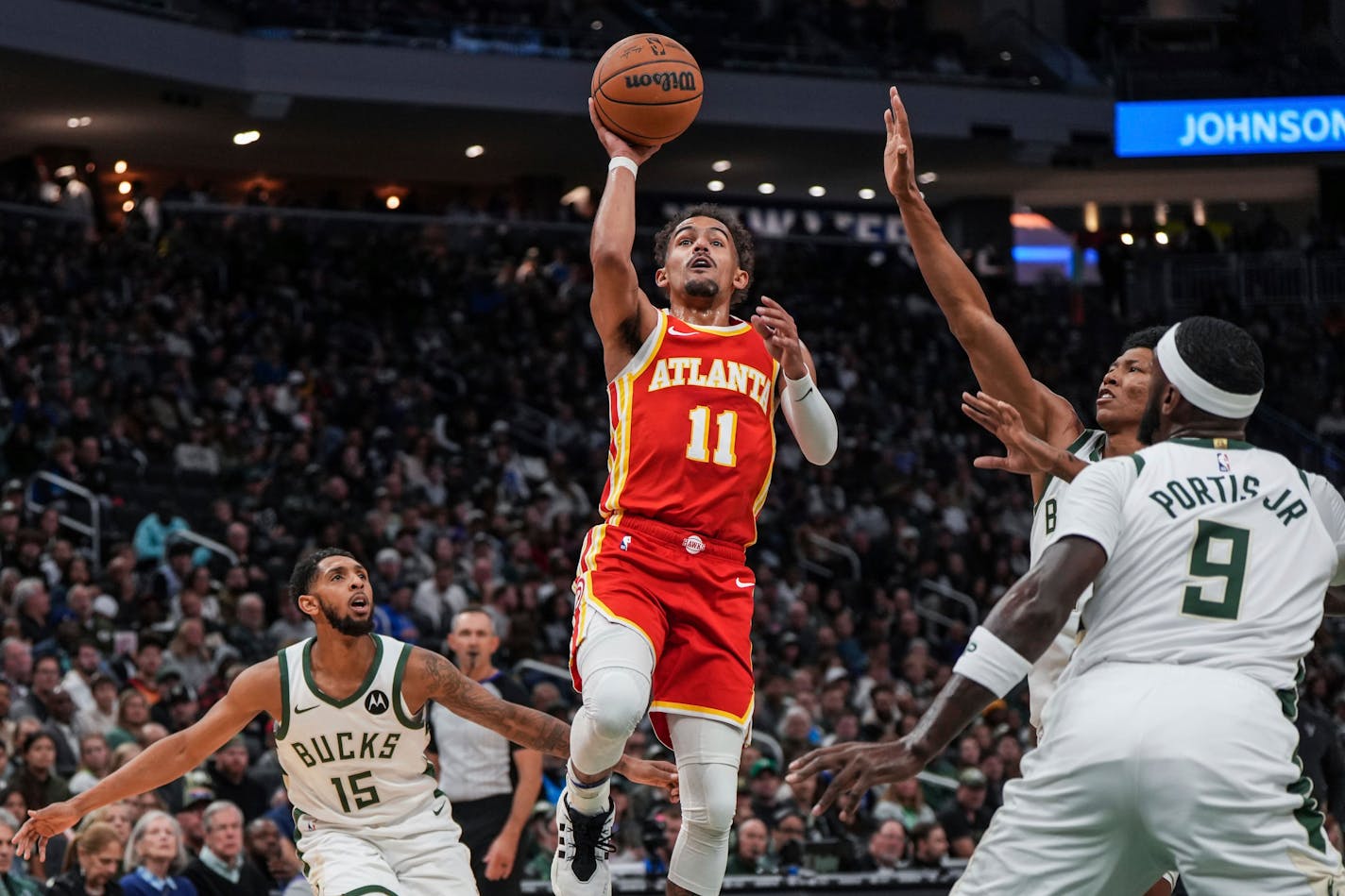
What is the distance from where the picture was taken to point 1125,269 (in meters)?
29.5

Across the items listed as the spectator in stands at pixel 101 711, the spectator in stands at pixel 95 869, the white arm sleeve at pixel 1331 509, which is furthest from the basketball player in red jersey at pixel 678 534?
the spectator in stands at pixel 101 711

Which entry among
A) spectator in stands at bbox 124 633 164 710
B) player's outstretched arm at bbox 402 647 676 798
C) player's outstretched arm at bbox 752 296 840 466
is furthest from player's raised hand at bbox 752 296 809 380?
spectator in stands at bbox 124 633 164 710

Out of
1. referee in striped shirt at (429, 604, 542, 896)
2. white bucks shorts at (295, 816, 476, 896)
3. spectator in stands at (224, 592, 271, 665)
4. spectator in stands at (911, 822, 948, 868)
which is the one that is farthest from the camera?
spectator in stands at (224, 592, 271, 665)

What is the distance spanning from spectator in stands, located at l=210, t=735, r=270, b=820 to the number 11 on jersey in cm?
591

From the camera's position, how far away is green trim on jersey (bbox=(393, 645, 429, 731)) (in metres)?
6.99

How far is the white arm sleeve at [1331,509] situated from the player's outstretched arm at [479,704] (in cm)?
305

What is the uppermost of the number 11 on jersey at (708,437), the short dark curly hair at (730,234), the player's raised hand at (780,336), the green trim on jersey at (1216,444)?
the short dark curly hair at (730,234)

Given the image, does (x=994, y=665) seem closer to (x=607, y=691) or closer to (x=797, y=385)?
(x=607, y=691)

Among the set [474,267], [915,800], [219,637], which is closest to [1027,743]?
[915,800]

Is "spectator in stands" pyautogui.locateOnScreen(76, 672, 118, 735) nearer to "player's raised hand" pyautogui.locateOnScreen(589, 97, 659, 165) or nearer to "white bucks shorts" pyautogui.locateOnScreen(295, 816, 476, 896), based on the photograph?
"white bucks shorts" pyautogui.locateOnScreen(295, 816, 476, 896)

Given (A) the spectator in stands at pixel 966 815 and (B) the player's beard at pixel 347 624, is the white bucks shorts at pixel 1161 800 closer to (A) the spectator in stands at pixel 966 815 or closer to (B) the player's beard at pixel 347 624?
(B) the player's beard at pixel 347 624

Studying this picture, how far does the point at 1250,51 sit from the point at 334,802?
964 inches

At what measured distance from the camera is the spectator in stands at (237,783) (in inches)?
443

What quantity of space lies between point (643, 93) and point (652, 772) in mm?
A: 2520
